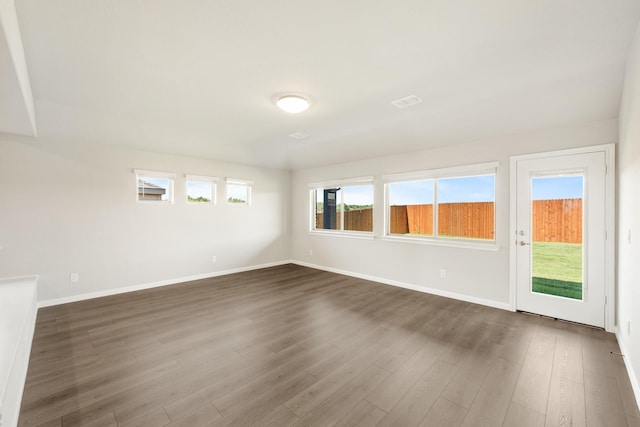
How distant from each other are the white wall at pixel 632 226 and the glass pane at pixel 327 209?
450cm

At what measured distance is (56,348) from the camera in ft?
8.72

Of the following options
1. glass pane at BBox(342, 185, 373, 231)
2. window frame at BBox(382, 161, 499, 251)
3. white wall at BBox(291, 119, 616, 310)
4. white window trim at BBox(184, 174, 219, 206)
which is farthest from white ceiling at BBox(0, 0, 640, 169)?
glass pane at BBox(342, 185, 373, 231)

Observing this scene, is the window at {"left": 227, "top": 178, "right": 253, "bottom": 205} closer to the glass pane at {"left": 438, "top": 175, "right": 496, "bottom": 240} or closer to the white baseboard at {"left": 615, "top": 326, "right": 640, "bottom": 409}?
the glass pane at {"left": 438, "top": 175, "right": 496, "bottom": 240}

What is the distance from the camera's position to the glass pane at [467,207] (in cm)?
407

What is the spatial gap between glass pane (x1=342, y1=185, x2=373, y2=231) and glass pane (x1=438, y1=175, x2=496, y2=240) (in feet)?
4.80

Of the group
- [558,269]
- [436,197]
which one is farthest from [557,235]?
[436,197]

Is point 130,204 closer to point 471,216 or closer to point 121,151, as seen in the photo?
point 121,151

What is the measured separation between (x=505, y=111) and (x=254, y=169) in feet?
16.1

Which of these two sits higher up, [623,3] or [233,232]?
[623,3]

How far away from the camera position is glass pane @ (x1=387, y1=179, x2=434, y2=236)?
4812 millimetres

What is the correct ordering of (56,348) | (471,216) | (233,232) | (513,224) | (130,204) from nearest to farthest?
1. (56,348)
2. (513,224)
3. (471,216)
4. (130,204)
5. (233,232)

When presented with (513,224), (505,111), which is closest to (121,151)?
(505,111)

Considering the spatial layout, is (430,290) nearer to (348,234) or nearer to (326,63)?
(348,234)

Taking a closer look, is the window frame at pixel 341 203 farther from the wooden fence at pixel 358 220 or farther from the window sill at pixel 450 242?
the window sill at pixel 450 242
